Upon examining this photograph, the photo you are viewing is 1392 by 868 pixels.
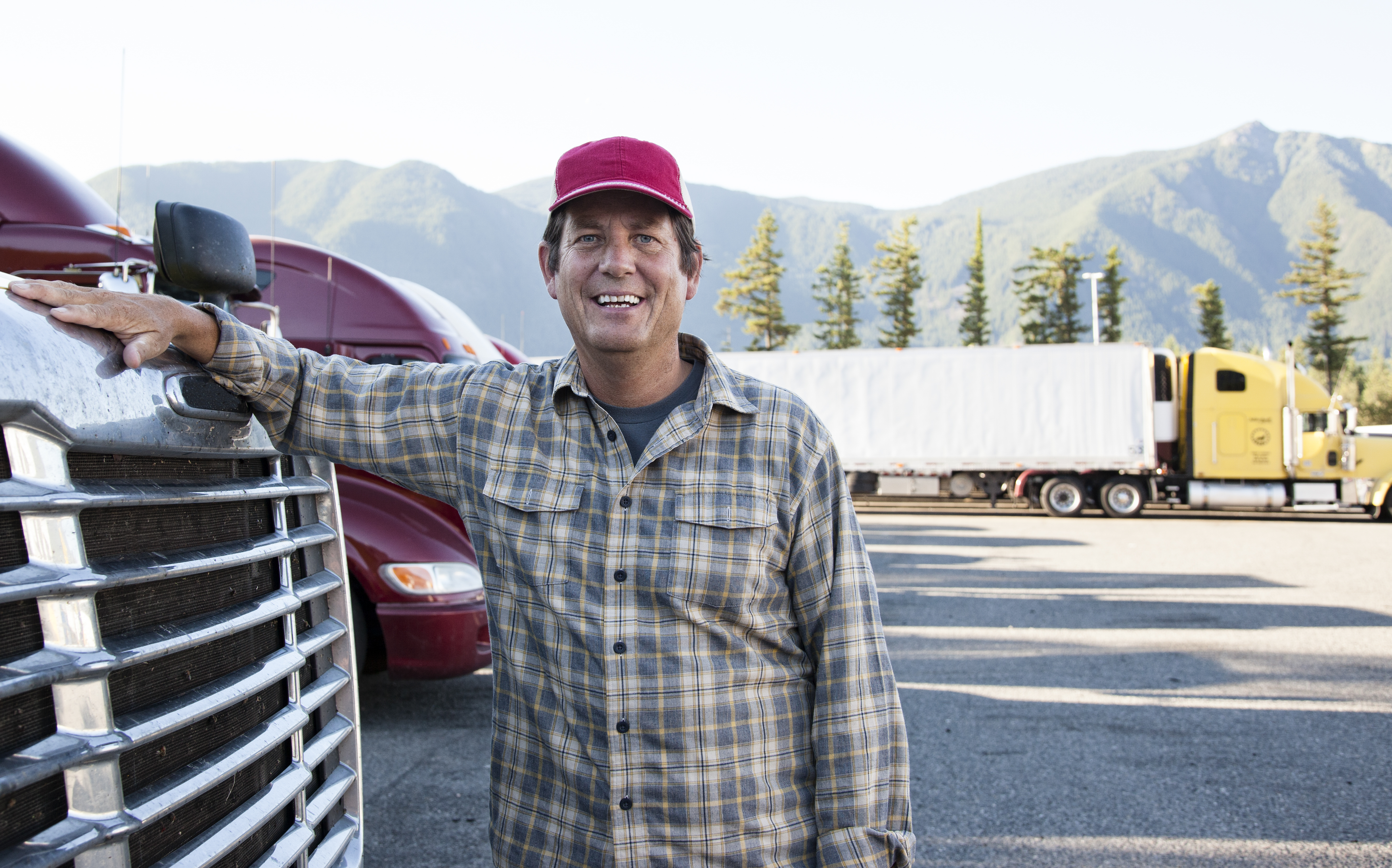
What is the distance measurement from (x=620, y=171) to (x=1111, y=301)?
204ft

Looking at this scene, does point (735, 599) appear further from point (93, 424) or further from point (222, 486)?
point (93, 424)

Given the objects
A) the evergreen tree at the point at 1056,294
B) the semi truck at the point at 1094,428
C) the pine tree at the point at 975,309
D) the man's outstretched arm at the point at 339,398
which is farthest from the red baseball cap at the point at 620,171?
the evergreen tree at the point at 1056,294

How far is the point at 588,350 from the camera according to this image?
6.51 feet

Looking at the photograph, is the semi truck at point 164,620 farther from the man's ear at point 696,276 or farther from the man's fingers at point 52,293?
the man's ear at point 696,276

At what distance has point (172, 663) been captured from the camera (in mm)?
1455

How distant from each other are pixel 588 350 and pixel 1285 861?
3334mm

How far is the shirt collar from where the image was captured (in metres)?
1.93

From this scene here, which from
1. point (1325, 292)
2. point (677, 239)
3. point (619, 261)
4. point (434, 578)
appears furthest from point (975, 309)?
point (619, 261)

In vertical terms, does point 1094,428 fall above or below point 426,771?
above

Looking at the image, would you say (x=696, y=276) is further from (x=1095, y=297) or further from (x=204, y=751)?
(x=1095, y=297)

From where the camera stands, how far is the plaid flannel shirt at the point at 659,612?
178cm

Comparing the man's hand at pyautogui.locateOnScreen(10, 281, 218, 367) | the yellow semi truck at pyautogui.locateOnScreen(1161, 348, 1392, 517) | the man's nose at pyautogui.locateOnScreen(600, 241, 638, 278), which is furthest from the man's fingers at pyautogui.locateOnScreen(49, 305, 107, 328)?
the yellow semi truck at pyautogui.locateOnScreen(1161, 348, 1392, 517)

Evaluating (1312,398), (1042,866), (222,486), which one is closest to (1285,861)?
(1042,866)

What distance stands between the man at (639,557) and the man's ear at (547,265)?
0.03 m
